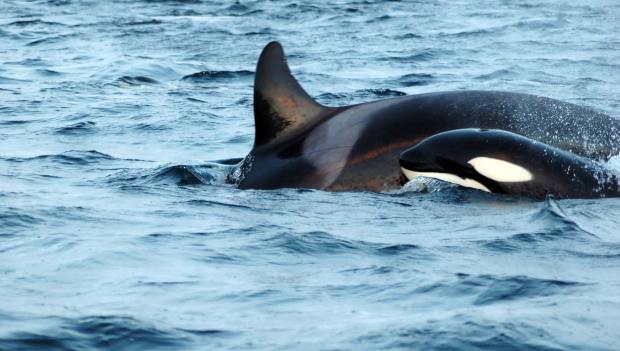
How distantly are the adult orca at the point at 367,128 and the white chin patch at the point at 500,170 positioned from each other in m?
0.63

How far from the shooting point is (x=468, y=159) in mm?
8500

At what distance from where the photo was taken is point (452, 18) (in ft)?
81.3

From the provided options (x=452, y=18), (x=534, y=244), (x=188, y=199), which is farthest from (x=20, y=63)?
(x=534, y=244)

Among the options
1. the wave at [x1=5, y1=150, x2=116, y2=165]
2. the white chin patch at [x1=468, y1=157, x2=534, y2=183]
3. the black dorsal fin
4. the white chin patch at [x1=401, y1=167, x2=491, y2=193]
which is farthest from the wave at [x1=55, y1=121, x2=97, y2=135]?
the white chin patch at [x1=468, y1=157, x2=534, y2=183]

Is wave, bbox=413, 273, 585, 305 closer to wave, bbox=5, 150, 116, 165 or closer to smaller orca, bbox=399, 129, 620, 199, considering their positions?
smaller orca, bbox=399, 129, 620, 199

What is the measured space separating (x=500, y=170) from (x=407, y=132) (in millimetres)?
931

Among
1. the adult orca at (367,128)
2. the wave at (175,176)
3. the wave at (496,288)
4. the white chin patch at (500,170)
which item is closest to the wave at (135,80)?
the wave at (175,176)

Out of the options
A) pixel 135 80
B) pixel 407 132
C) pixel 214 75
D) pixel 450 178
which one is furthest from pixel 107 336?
pixel 214 75

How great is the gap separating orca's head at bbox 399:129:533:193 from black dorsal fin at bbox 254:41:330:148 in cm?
119

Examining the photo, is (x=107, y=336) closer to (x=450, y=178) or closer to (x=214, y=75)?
(x=450, y=178)

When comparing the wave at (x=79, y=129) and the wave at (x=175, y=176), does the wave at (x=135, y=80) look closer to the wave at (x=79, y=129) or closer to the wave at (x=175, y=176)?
the wave at (x=79, y=129)

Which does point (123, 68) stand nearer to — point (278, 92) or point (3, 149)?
point (3, 149)

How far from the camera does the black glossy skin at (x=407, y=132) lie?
9039 mm

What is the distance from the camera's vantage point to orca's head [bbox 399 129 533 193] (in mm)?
8453
